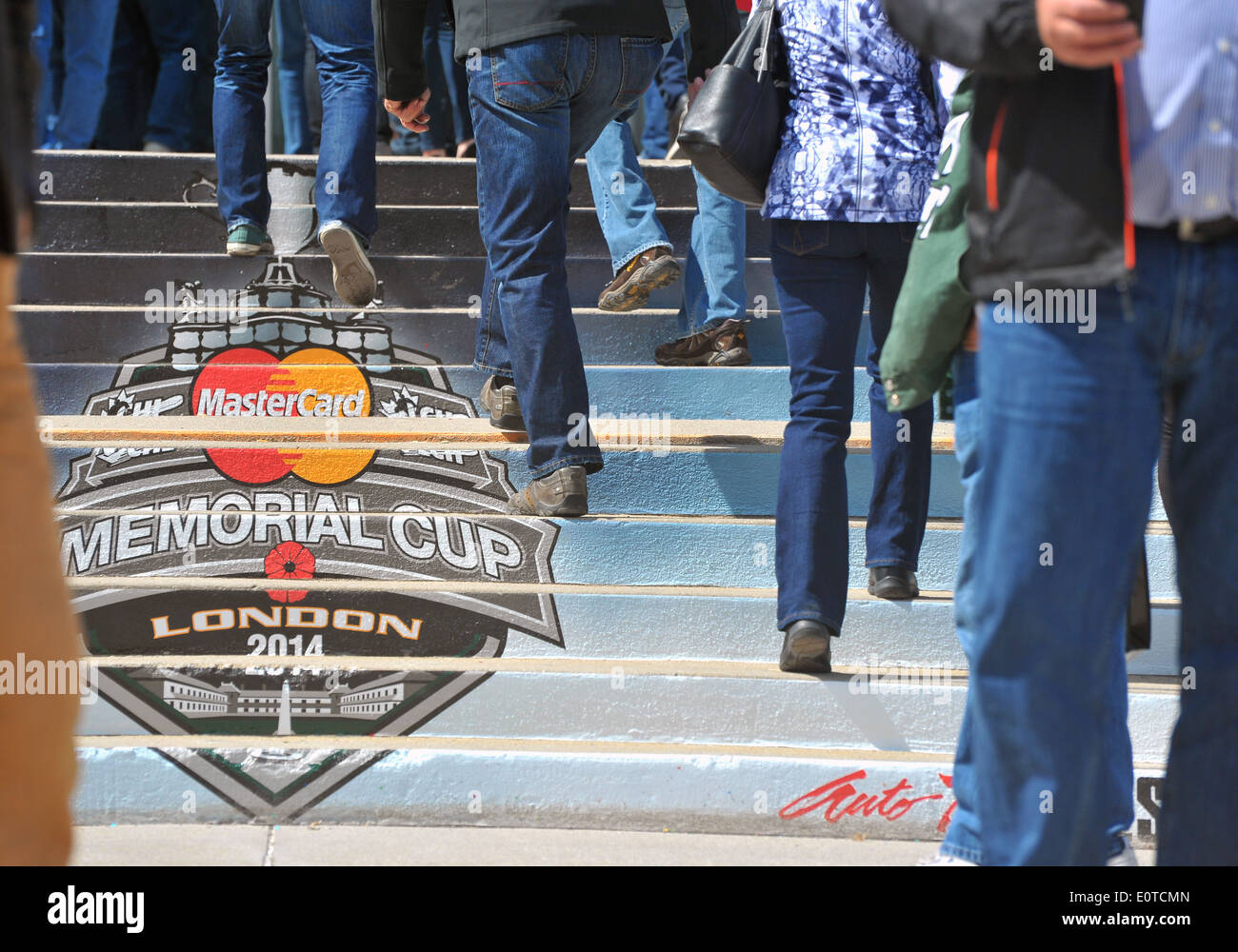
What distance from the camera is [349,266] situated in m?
4.25

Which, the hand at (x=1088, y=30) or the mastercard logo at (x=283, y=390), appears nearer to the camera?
the hand at (x=1088, y=30)

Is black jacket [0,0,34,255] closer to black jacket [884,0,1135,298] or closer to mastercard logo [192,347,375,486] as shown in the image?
black jacket [884,0,1135,298]

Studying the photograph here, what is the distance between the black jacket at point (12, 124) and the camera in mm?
1197

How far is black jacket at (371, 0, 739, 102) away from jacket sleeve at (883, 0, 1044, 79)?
1.88 meters

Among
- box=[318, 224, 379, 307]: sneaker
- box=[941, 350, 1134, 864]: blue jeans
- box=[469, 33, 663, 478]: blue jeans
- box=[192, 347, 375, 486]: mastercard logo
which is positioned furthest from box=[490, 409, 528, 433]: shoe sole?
box=[941, 350, 1134, 864]: blue jeans

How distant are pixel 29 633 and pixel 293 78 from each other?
6494mm

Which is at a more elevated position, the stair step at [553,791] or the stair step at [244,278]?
the stair step at [244,278]

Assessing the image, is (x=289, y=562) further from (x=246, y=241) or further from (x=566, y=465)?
(x=246, y=241)

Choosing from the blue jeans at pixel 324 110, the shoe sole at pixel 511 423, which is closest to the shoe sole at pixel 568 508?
the shoe sole at pixel 511 423

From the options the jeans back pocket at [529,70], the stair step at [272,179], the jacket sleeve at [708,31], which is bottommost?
the stair step at [272,179]

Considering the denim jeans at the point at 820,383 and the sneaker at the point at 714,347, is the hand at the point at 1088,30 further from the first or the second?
the sneaker at the point at 714,347

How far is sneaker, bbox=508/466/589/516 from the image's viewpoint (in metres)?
3.37

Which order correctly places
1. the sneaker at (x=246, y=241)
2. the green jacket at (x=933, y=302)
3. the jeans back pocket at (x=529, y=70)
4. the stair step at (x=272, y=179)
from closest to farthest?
the green jacket at (x=933, y=302) < the jeans back pocket at (x=529, y=70) < the sneaker at (x=246, y=241) < the stair step at (x=272, y=179)

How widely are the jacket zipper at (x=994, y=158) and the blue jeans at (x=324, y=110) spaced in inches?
120
